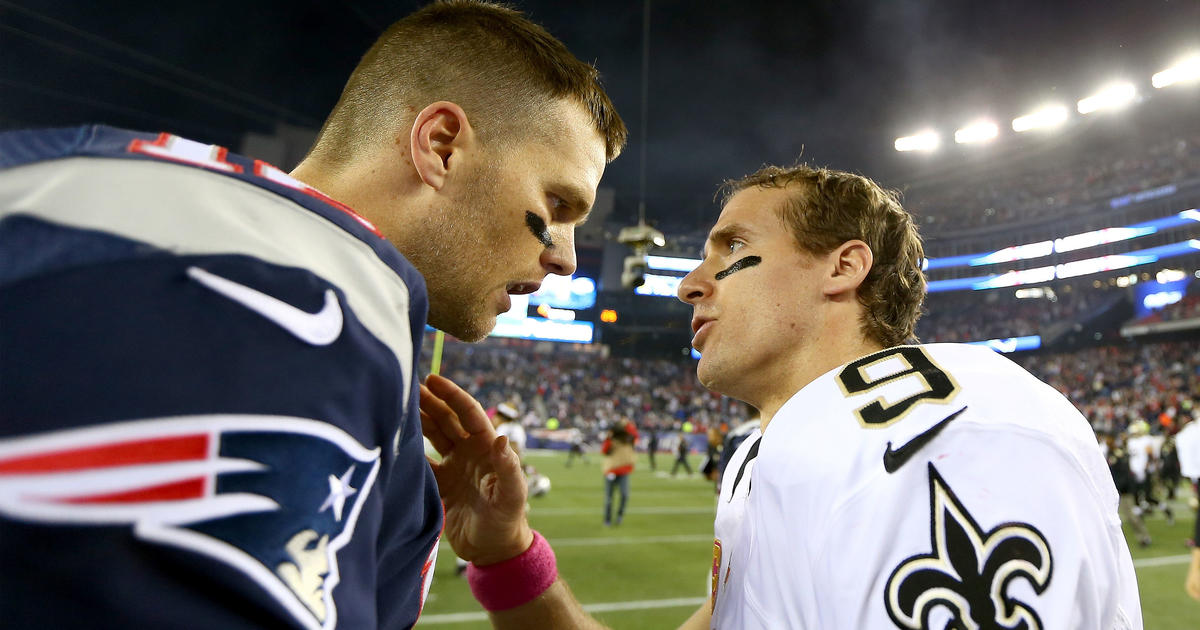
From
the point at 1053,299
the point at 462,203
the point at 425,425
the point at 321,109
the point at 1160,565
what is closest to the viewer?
the point at 462,203

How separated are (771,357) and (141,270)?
199cm

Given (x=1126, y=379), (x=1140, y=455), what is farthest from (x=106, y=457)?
(x=1126, y=379)

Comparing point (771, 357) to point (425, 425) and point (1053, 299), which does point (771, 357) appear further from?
point (1053, 299)

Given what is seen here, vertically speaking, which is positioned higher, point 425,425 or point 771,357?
point 771,357

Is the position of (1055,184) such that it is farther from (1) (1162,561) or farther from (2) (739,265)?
(2) (739,265)

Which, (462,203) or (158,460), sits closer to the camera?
(158,460)

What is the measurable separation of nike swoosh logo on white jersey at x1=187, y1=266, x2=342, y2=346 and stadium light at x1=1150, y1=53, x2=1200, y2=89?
131ft

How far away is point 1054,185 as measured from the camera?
40312mm

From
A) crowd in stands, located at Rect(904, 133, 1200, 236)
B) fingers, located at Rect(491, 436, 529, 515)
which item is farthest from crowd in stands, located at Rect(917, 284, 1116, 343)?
fingers, located at Rect(491, 436, 529, 515)

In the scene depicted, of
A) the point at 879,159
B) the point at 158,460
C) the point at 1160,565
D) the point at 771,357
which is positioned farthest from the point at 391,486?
the point at 879,159

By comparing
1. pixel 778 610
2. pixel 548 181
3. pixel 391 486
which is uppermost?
pixel 548 181

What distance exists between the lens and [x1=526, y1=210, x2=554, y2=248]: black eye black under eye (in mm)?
1674

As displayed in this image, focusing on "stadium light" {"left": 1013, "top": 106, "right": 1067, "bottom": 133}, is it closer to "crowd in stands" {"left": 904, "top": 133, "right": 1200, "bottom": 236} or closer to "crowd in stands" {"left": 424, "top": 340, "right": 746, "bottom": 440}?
"crowd in stands" {"left": 904, "top": 133, "right": 1200, "bottom": 236}

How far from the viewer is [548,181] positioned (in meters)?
1.72
